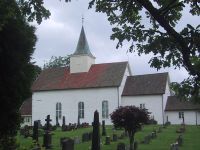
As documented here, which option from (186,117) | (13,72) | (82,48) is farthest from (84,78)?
(13,72)

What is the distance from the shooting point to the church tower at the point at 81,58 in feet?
209

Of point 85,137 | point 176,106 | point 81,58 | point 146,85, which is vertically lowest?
point 85,137

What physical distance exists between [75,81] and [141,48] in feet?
183

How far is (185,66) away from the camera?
5465mm

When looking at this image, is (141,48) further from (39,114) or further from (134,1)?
(39,114)

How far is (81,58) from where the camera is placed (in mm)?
64000

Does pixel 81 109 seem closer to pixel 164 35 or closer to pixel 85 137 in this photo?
pixel 85 137

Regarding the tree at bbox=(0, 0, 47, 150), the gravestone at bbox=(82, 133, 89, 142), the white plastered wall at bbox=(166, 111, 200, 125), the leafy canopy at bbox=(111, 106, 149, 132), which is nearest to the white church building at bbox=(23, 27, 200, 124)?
the white plastered wall at bbox=(166, 111, 200, 125)

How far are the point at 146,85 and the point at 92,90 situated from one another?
A: 796cm

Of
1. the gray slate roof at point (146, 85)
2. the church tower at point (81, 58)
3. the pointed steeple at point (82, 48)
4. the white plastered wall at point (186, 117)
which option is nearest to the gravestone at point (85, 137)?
the gray slate roof at point (146, 85)

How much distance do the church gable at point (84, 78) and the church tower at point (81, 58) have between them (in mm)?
809

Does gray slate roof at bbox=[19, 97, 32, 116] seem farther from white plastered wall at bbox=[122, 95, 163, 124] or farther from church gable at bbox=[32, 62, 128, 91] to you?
white plastered wall at bbox=[122, 95, 163, 124]

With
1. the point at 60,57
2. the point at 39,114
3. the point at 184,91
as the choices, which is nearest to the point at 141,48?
the point at 184,91

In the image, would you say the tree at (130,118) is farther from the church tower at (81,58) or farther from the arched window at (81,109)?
the church tower at (81,58)
